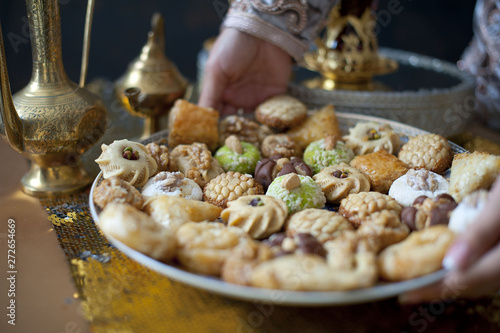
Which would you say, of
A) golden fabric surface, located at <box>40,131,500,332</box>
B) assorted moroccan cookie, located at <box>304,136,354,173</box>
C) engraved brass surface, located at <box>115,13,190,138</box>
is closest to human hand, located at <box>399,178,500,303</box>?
golden fabric surface, located at <box>40,131,500,332</box>

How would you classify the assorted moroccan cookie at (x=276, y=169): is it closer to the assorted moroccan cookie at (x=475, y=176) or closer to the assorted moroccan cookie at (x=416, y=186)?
the assorted moroccan cookie at (x=416, y=186)

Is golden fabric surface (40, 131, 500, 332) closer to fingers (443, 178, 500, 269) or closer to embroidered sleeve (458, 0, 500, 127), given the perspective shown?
fingers (443, 178, 500, 269)

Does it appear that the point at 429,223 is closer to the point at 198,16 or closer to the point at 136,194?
the point at 136,194

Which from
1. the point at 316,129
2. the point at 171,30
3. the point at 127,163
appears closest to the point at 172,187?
the point at 127,163

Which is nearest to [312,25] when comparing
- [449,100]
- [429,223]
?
[449,100]

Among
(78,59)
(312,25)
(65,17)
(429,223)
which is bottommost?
(78,59)

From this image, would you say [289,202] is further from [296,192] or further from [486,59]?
[486,59]
